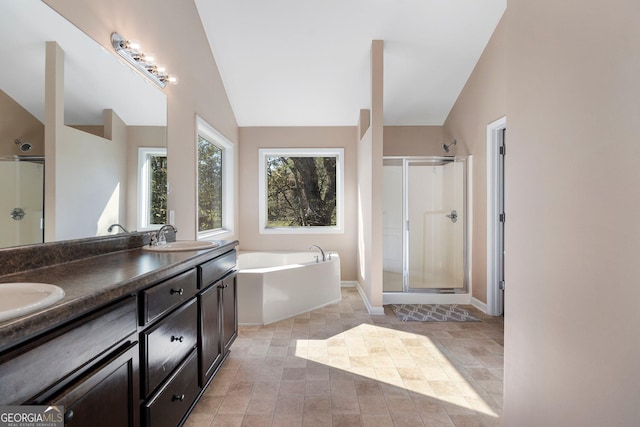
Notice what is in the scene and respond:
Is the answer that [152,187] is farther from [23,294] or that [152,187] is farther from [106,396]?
[106,396]

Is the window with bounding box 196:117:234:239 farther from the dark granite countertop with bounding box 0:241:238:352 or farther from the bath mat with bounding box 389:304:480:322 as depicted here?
the bath mat with bounding box 389:304:480:322

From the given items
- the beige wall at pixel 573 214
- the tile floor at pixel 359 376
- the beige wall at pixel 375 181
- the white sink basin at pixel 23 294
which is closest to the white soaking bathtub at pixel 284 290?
the tile floor at pixel 359 376

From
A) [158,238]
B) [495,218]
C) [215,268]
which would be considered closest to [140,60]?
[158,238]

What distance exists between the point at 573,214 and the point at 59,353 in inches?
55.3

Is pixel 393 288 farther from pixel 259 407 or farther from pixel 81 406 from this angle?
pixel 81 406

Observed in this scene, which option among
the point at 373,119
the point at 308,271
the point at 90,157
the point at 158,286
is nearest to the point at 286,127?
the point at 373,119

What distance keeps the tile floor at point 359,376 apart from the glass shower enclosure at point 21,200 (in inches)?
49.0

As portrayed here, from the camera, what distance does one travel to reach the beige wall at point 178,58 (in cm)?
183

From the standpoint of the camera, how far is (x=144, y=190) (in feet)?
6.93

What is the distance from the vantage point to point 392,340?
8.86ft

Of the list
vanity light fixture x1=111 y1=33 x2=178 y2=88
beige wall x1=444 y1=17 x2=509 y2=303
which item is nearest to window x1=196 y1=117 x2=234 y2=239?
vanity light fixture x1=111 y1=33 x2=178 y2=88

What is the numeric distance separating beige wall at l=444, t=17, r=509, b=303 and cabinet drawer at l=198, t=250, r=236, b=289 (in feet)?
9.12

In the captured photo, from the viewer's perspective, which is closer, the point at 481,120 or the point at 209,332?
the point at 209,332

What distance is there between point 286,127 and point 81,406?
4.19 meters
